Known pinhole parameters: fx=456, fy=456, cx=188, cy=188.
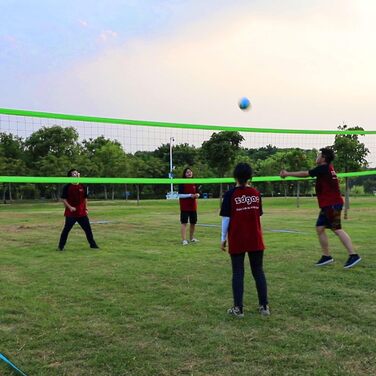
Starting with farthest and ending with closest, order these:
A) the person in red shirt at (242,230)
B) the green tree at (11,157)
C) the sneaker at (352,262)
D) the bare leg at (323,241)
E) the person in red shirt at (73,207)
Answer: the green tree at (11,157)
the person in red shirt at (73,207)
the bare leg at (323,241)
the sneaker at (352,262)
the person in red shirt at (242,230)

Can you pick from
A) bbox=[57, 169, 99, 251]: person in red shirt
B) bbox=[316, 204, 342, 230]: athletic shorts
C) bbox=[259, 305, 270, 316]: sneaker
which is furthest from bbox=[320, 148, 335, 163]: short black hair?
bbox=[57, 169, 99, 251]: person in red shirt

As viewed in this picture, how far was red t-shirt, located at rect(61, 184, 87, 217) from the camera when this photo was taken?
29.2 ft

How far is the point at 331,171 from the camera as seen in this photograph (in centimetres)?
652

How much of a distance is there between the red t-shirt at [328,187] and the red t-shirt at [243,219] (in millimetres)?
2388

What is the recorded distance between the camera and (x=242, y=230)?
14.5 ft

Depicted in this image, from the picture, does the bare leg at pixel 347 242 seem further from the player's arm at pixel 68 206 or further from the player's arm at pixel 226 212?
the player's arm at pixel 68 206

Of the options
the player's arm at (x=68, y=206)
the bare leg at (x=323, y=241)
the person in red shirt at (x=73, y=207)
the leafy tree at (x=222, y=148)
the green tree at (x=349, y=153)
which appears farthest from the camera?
the leafy tree at (x=222, y=148)

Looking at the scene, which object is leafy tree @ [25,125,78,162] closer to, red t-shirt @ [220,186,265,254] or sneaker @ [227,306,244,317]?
red t-shirt @ [220,186,265,254]

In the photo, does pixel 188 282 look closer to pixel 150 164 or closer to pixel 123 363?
pixel 123 363

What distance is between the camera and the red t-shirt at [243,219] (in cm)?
439

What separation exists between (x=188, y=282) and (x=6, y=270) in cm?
290

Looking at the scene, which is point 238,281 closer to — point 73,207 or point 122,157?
point 73,207

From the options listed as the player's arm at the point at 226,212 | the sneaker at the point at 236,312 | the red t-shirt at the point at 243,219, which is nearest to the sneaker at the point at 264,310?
the sneaker at the point at 236,312

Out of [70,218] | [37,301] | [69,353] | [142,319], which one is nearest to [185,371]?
[69,353]
